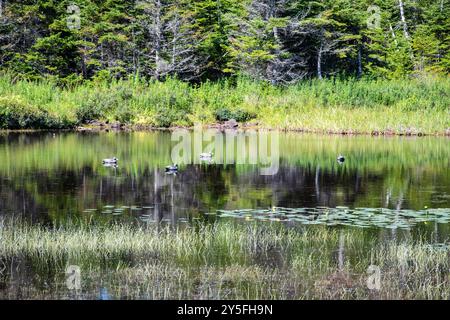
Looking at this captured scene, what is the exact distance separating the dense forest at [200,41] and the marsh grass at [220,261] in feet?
111

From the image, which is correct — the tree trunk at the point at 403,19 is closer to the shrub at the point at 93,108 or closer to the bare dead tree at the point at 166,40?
the bare dead tree at the point at 166,40

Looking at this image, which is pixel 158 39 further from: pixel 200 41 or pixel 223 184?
pixel 223 184

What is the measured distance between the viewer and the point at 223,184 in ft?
62.3

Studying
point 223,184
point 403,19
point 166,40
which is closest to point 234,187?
point 223,184

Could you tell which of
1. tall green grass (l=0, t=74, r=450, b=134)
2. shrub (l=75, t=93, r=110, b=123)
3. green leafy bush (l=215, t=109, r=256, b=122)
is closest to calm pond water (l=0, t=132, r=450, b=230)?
tall green grass (l=0, t=74, r=450, b=134)

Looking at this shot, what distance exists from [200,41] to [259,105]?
29.4 ft

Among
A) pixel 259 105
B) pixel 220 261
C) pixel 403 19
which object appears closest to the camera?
pixel 220 261

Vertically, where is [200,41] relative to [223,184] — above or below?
above

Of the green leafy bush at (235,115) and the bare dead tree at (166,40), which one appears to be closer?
the green leafy bush at (235,115)

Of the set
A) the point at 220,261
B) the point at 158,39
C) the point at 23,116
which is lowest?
the point at 220,261

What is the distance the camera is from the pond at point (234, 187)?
13.7 m

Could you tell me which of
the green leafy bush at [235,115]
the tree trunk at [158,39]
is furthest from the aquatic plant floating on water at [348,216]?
the tree trunk at [158,39]

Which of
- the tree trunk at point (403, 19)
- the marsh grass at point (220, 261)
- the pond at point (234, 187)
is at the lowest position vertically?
the marsh grass at point (220, 261)

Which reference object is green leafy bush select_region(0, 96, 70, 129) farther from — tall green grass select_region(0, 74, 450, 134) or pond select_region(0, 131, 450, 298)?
pond select_region(0, 131, 450, 298)
